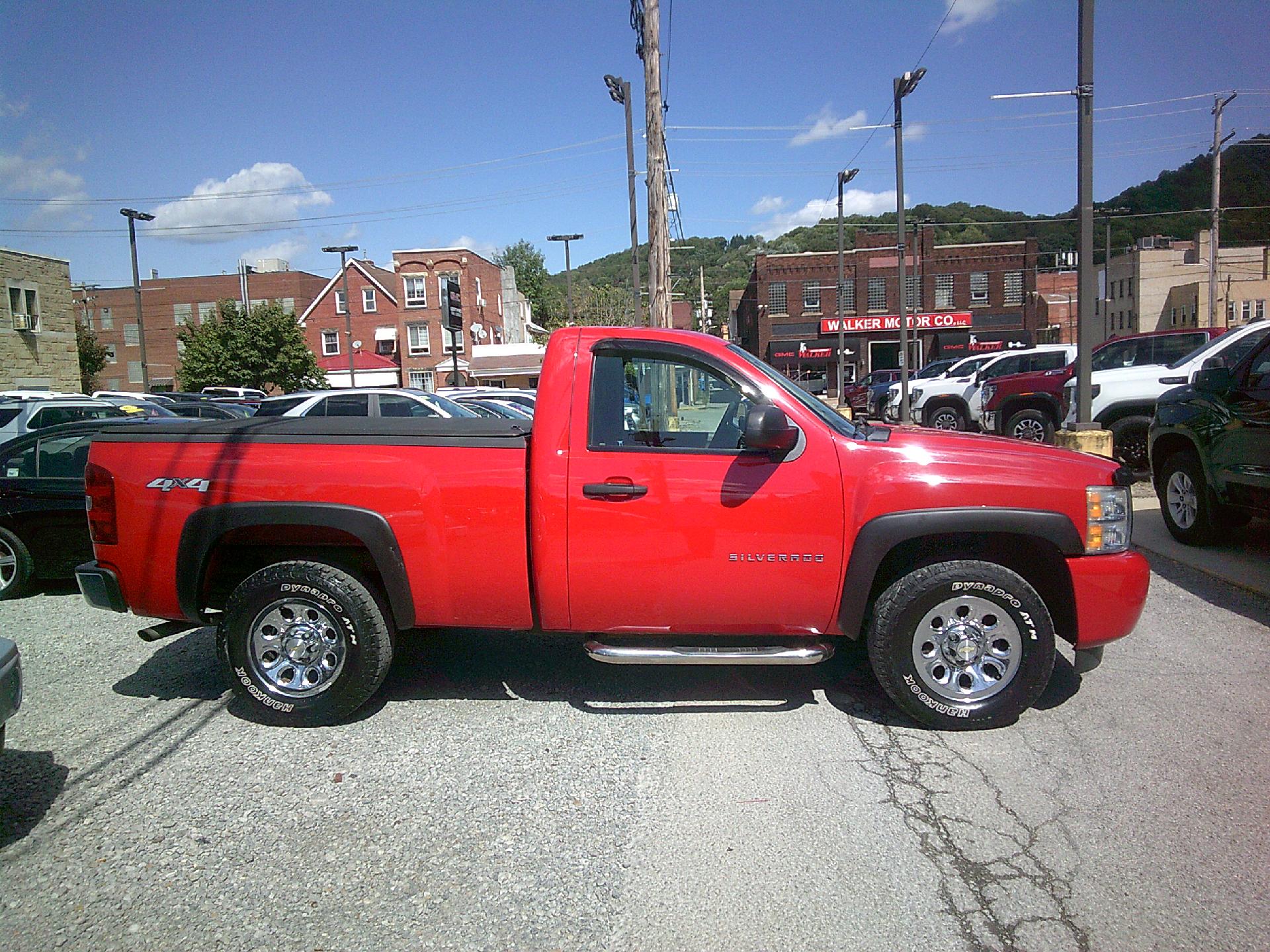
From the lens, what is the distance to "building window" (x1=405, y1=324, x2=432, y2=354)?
184 ft

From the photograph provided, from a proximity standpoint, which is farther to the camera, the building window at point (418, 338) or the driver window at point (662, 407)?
the building window at point (418, 338)

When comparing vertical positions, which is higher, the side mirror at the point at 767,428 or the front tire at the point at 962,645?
the side mirror at the point at 767,428

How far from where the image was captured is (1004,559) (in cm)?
414

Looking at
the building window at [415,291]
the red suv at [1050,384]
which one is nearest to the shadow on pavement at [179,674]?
the red suv at [1050,384]

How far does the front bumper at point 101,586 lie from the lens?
4.20 meters

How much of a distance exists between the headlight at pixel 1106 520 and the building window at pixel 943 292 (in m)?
61.3

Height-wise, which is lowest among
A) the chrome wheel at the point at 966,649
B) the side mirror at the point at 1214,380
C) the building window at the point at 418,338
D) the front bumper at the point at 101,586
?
the chrome wheel at the point at 966,649

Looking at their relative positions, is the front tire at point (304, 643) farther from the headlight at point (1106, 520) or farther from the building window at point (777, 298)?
the building window at point (777, 298)

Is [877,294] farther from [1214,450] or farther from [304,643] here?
[304,643]

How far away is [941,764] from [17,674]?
3948 mm

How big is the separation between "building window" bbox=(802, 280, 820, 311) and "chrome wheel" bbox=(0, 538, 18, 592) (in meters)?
58.3

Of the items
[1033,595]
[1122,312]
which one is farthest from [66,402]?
[1122,312]

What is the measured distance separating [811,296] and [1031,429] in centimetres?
4839

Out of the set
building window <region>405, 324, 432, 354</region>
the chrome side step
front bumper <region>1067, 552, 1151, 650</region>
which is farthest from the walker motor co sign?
the chrome side step
